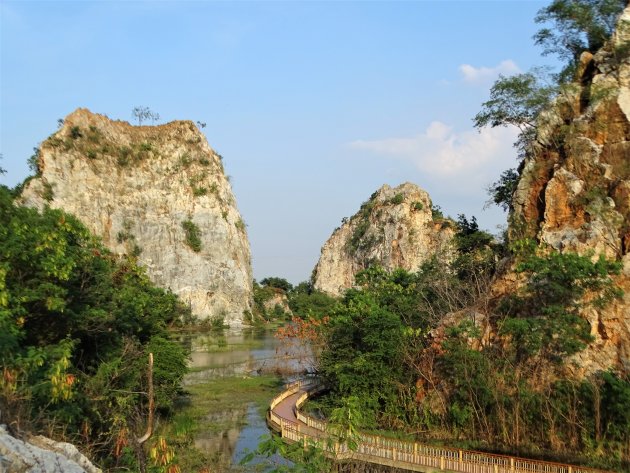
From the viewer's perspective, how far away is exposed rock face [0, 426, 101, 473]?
671cm

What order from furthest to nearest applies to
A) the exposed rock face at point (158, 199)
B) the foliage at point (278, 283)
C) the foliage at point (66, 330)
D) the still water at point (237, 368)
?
the foliage at point (278, 283) → the exposed rock face at point (158, 199) → the still water at point (237, 368) → the foliage at point (66, 330)

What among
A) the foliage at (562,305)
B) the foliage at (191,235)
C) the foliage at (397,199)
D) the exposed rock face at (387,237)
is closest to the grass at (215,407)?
the foliage at (562,305)

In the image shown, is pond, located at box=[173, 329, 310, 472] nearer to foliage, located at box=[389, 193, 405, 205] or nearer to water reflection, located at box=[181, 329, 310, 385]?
water reflection, located at box=[181, 329, 310, 385]

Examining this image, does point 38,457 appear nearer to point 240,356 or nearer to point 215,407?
point 215,407

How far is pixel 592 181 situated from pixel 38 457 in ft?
69.6

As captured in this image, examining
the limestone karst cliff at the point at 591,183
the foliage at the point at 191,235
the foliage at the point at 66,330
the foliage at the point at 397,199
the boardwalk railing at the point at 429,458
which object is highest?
the foliage at the point at 397,199

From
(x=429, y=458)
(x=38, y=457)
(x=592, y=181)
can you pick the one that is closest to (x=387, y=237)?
(x=592, y=181)

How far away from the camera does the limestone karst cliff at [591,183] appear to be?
1934 cm

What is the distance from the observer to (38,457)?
7.14 meters

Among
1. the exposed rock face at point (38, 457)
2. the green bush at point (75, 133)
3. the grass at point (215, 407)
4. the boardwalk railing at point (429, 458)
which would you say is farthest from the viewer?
the green bush at point (75, 133)

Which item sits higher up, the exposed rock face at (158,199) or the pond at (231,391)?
the exposed rock face at (158,199)

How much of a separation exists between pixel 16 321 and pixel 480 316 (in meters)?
15.8

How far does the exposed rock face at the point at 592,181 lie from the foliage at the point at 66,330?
48.4 feet

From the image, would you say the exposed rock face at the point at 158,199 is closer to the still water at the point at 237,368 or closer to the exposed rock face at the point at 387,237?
the still water at the point at 237,368
